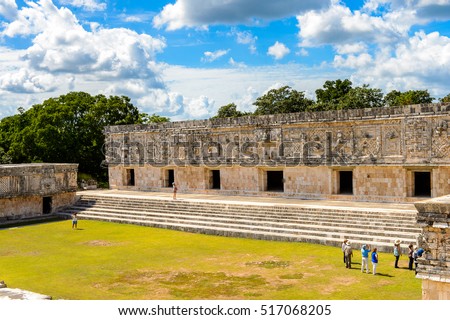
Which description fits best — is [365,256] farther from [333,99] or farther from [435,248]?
[333,99]

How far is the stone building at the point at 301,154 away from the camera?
17406 millimetres

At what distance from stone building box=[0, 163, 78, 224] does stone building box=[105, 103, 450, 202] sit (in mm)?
4366

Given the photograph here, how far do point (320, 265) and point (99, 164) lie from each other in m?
24.2

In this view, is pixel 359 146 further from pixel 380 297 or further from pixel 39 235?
pixel 39 235

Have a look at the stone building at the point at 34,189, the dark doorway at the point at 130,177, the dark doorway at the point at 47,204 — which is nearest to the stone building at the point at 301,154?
the dark doorway at the point at 130,177

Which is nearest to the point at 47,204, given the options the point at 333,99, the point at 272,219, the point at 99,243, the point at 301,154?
the point at 99,243

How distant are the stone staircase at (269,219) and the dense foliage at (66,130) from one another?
9.52 metres

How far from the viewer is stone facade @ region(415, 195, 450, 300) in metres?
7.34

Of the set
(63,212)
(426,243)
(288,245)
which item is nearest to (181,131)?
(63,212)

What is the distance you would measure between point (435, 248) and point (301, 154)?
1286 cm

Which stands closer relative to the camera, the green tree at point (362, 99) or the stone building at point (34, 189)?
the stone building at point (34, 189)

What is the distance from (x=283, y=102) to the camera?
37625mm

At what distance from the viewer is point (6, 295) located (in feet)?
26.0

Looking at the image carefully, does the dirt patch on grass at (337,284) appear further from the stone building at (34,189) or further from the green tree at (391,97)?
the green tree at (391,97)
